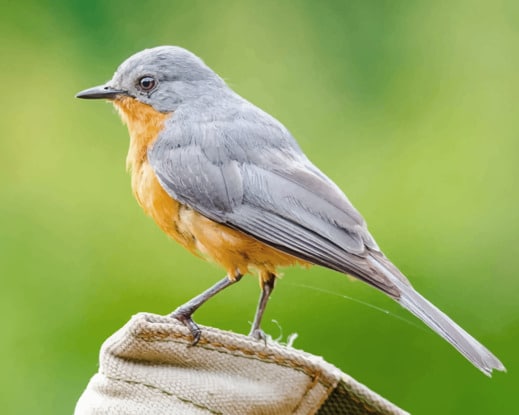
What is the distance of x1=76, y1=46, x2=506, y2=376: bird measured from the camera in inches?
130

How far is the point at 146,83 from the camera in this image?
382cm

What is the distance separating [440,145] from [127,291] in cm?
141

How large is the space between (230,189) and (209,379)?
0.70 meters

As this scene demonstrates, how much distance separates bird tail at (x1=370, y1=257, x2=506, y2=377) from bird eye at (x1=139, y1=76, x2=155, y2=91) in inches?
37.7

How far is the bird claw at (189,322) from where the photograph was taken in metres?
2.98

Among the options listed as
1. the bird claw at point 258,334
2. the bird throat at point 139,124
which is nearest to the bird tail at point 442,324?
the bird claw at point 258,334

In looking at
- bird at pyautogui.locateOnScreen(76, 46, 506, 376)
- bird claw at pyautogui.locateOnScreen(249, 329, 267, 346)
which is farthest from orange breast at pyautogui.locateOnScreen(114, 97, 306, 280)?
bird claw at pyautogui.locateOnScreen(249, 329, 267, 346)

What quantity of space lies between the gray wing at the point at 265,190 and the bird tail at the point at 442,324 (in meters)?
0.03

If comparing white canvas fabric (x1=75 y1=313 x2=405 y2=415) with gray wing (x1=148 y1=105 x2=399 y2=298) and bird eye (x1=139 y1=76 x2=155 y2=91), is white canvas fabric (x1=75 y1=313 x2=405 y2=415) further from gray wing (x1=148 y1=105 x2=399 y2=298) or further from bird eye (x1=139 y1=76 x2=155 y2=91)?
bird eye (x1=139 y1=76 x2=155 y2=91)

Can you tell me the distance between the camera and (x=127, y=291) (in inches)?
178

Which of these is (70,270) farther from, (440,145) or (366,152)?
(440,145)

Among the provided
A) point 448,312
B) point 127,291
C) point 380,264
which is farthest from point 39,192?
point 380,264

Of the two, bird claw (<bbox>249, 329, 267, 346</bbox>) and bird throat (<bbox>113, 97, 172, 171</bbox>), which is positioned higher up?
bird throat (<bbox>113, 97, 172, 171</bbox>)

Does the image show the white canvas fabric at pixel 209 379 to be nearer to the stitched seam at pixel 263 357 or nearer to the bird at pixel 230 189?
the stitched seam at pixel 263 357
